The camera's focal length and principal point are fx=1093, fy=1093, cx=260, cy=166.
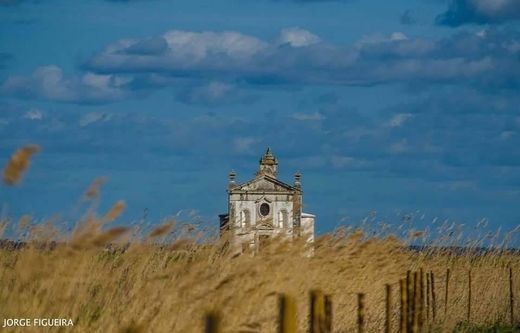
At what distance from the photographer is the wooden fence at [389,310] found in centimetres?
514

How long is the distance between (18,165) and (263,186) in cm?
7964

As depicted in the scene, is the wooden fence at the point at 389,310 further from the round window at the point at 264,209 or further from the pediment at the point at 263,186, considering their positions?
the pediment at the point at 263,186

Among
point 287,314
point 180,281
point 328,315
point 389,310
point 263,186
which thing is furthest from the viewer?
point 263,186

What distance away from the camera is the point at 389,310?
30.6 ft

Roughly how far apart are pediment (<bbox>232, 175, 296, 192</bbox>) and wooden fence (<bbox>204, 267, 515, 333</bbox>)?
229ft

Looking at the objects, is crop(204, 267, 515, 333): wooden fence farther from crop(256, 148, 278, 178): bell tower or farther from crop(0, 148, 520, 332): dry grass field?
crop(256, 148, 278, 178): bell tower

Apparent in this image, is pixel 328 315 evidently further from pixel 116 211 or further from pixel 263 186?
pixel 263 186

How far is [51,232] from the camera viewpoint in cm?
806

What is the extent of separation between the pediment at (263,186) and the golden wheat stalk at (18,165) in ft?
259

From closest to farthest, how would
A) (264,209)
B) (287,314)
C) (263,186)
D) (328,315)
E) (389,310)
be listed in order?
1. (287,314)
2. (328,315)
3. (389,310)
4. (264,209)
5. (263,186)

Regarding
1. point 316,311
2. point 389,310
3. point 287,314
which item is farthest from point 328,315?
point 389,310

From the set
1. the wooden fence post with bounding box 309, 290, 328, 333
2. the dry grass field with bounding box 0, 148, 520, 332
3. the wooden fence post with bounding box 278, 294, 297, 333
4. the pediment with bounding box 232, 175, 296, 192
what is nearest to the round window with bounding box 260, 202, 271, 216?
the pediment with bounding box 232, 175, 296, 192

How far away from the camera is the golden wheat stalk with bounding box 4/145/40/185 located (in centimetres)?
571

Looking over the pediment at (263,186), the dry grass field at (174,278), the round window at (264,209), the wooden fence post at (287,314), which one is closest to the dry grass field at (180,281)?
the dry grass field at (174,278)
